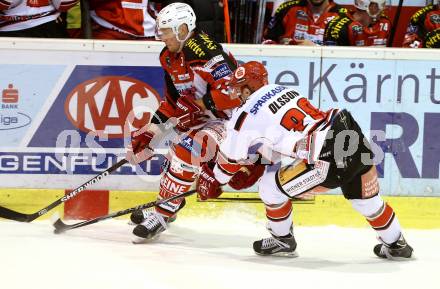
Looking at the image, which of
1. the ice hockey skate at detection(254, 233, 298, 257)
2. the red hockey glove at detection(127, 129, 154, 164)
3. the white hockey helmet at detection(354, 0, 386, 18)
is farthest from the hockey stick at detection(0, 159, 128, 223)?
the white hockey helmet at detection(354, 0, 386, 18)

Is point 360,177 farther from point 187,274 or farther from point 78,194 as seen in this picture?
point 78,194

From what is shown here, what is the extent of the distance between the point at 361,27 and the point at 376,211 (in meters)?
2.32

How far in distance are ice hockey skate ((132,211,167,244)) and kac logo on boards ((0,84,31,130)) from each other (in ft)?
3.40

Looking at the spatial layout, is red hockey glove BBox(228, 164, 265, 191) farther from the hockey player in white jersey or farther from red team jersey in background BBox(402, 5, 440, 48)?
red team jersey in background BBox(402, 5, 440, 48)

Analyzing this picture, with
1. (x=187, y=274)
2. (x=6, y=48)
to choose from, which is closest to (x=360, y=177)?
(x=187, y=274)

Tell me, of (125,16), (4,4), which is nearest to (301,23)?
(125,16)

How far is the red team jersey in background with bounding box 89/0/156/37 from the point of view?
656cm

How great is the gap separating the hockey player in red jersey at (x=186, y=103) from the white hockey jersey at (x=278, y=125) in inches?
24.4

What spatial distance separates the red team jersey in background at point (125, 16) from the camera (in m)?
6.56

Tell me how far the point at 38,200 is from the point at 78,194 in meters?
0.25

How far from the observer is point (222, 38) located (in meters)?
6.79

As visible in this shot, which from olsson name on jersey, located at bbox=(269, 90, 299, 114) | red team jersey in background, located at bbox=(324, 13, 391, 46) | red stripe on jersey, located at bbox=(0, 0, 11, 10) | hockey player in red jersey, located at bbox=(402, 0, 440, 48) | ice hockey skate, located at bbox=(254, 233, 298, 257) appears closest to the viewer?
olsson name on jersey, located at bbox=(269, 90, 299, 114)

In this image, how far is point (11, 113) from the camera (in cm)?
613

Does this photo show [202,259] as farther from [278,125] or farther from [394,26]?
[394,26]
